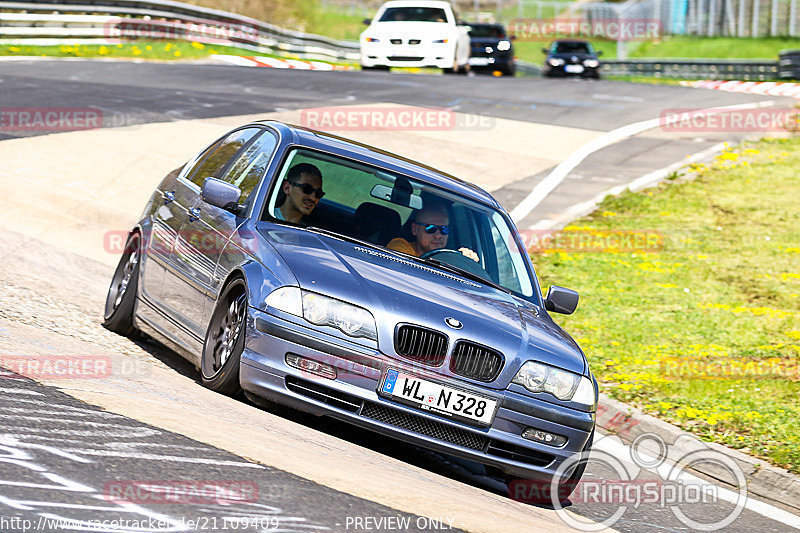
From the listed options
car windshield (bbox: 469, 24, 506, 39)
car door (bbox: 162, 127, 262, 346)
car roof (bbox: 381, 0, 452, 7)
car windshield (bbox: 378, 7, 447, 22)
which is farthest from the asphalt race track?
car windshield (bbox: 469, 24, 506, 39)

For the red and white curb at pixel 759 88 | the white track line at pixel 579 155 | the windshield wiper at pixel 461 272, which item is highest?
the windshield wiper at pixel 461 272

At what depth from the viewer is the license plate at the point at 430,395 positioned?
18.1 ft

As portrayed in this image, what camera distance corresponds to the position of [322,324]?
5566 millimetres

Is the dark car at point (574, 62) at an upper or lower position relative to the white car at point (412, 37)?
lower

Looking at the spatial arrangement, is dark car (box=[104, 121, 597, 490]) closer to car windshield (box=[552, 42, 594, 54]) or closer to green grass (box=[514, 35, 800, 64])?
car windshield (box=[552, 42, 594, 54])

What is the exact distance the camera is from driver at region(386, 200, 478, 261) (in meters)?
6.79

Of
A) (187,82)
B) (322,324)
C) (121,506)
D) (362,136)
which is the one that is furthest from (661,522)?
(187,82)

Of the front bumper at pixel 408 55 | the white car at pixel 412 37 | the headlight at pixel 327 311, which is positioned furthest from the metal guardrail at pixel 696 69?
the headlight at pixel 327 311

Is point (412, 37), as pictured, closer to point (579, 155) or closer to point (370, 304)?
point (579, 155)

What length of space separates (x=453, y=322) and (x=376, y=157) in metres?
1.75

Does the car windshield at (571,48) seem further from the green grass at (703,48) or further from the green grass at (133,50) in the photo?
the green grass at (703,48)

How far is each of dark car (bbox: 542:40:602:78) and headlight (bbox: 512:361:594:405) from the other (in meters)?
31.7

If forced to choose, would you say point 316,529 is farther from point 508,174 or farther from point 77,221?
point 508,174

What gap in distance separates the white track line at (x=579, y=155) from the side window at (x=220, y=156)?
667 centimetres
